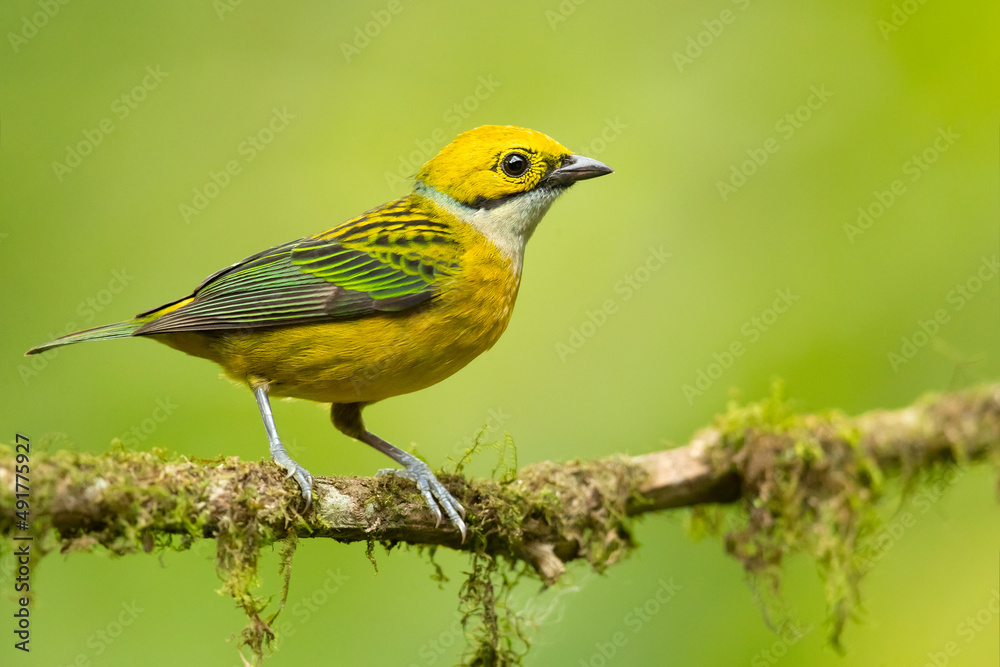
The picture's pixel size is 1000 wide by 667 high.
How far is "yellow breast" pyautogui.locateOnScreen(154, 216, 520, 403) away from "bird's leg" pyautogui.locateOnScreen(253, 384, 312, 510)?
0.33ft

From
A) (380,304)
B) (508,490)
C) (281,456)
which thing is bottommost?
(508,490)

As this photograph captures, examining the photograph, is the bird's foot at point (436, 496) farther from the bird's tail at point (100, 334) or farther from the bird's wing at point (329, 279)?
the bird's tail at point (100, 334)

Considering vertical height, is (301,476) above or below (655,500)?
above

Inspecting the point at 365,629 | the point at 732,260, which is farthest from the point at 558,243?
the point at 365,629

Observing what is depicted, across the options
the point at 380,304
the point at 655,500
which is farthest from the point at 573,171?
Result: the point at 655,500

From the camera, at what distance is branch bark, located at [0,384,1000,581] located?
2.79 m

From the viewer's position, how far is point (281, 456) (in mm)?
3748

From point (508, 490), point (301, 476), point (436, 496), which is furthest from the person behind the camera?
point (508, 490)

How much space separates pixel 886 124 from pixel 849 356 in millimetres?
2499

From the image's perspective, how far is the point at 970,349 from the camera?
252 inches

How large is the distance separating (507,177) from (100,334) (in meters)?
2.45

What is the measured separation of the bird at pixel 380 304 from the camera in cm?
422

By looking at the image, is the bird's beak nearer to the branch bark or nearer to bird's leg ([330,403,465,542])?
the branch bark

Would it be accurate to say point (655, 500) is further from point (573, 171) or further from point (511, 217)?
point (573, 171)
